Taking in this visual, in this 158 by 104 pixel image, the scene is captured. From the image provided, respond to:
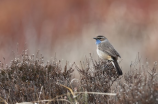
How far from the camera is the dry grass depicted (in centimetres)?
523

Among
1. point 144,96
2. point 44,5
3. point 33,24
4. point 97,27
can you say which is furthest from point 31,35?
point 144,96

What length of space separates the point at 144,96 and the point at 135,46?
7.99m

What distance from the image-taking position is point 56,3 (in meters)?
16.7

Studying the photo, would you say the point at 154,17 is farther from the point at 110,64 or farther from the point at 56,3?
the point at 110,64

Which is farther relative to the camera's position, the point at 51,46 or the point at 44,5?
the point at 44,5

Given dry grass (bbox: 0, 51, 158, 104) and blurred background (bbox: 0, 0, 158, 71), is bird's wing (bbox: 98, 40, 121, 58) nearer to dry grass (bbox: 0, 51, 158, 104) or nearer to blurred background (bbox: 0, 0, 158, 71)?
dry grass (bbox: 0, 51, 158, 104)

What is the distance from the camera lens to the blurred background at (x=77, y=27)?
12.8 m

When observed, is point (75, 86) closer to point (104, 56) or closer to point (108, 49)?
point (104, 56)

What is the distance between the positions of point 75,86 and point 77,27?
854 cm

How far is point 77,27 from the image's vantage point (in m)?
15.0

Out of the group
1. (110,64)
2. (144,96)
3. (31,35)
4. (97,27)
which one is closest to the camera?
(144,96)

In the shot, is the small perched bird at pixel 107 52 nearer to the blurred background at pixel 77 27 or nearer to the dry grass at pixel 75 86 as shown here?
the dry grass at pixel 75 86

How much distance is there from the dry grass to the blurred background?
14.5 ft

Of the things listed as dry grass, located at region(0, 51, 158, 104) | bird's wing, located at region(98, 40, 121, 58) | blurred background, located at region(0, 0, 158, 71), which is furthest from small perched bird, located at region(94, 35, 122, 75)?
blurred background, located at region(0, 0, 158, 71)
